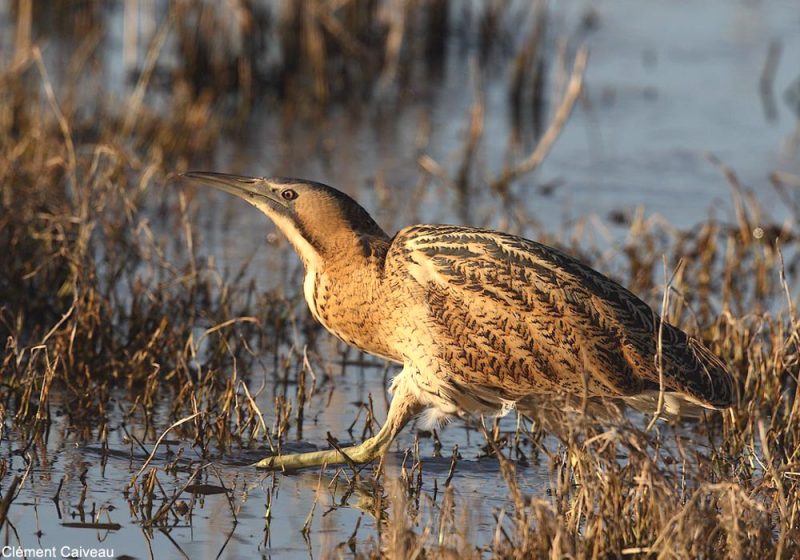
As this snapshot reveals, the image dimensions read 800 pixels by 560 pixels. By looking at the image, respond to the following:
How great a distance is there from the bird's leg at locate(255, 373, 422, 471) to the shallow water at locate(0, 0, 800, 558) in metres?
0.05

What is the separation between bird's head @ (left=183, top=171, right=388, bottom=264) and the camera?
4.75m

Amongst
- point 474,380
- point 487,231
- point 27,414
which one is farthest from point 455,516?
point 27,414

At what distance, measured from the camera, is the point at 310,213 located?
4789mm

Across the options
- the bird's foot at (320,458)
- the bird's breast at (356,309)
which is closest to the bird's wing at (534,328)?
the bird's breast at (356,309)

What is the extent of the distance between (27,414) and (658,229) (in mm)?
4348

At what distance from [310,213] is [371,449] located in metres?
0.73

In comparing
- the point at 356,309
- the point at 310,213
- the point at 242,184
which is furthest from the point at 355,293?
the point at 242,184

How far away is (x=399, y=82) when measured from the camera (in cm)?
1169

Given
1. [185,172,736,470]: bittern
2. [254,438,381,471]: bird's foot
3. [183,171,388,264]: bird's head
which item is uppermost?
[183,171,388,264]: bird's head

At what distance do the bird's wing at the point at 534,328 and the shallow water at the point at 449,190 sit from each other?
0.37m

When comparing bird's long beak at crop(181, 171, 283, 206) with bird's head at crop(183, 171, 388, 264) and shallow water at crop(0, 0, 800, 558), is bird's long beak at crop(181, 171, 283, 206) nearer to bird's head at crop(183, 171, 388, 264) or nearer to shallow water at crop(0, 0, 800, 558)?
bird's head at crop(183, 171, 388, 264)

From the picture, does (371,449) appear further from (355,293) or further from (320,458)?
(355,293)

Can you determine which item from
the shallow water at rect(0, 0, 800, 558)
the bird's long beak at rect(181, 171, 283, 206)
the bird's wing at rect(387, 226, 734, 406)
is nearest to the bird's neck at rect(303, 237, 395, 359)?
the bird's wing at rect(387, 226, 734, 406)

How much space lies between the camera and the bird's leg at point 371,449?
4.59m
